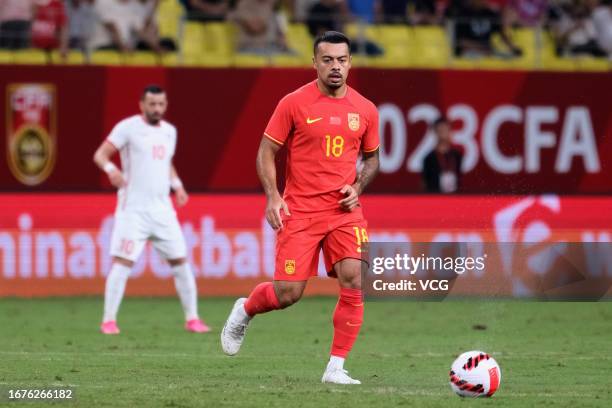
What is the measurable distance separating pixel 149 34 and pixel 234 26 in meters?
1.25

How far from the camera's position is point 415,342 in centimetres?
1255

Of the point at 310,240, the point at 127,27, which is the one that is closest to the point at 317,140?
the point at 310,240

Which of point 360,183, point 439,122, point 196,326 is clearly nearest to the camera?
point 360,183

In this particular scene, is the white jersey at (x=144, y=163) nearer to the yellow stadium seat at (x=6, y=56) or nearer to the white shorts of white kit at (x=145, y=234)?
the white shorts of white kit at (x=145, y=234)

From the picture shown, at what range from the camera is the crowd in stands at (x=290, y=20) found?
1872 cm

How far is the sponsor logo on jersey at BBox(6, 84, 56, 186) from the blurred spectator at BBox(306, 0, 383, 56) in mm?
3847

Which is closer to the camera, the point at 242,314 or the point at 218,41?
the point at 242,314

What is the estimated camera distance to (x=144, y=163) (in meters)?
13.6

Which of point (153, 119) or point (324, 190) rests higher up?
point (153, 119)

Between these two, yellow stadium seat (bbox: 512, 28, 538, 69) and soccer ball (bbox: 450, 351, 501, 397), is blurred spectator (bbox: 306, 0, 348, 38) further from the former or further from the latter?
soccer ball (bbox: 450, 351, 501, 397)

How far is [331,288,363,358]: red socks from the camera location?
902cm

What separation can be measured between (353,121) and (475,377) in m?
1.90

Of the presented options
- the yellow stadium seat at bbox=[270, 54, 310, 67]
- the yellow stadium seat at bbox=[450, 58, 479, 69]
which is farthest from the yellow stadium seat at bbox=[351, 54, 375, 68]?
the yellow stadium seat at bbox=[450, 58, 479, 69]

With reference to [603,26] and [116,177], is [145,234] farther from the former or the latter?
[603,26]
